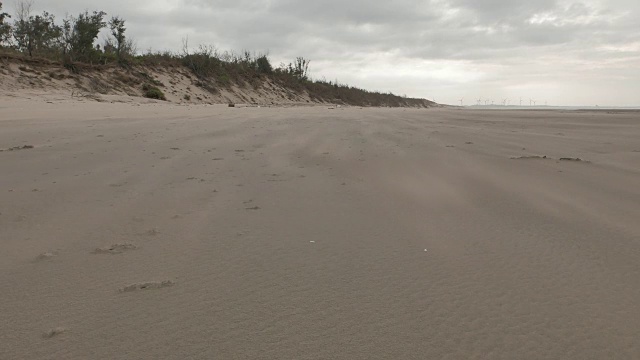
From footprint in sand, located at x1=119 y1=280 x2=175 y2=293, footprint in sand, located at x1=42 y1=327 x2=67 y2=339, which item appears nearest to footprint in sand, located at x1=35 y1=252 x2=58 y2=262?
footprint in sand, located at x1=119 y1=280 x2=175 y2=293

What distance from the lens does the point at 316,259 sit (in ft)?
5.51

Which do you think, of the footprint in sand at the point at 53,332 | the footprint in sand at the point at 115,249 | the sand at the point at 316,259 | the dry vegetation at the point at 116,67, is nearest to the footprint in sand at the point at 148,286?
the sand at the point at 316,259

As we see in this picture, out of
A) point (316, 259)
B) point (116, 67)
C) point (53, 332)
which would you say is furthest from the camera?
point (116, 67)

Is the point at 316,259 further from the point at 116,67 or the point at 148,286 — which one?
the point at 116,67

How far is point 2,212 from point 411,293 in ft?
6.78

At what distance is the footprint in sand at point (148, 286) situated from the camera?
4.70 ft

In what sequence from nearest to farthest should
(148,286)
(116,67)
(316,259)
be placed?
(148,286), (316,259), (116,67)

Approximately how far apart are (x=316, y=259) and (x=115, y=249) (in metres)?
0.81

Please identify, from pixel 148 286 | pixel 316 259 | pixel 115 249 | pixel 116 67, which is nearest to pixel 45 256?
pixel 115 249

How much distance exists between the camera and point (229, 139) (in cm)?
498

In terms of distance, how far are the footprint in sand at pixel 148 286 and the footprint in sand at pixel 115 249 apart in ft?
1.13

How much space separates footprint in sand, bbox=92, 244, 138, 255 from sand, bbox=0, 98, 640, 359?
0.04 feet

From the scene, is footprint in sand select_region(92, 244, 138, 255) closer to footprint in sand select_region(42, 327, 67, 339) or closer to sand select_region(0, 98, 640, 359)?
sand select_region(0, 98, 640, 359)

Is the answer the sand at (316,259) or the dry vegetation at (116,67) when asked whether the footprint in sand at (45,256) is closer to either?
the sand at (316,259)
